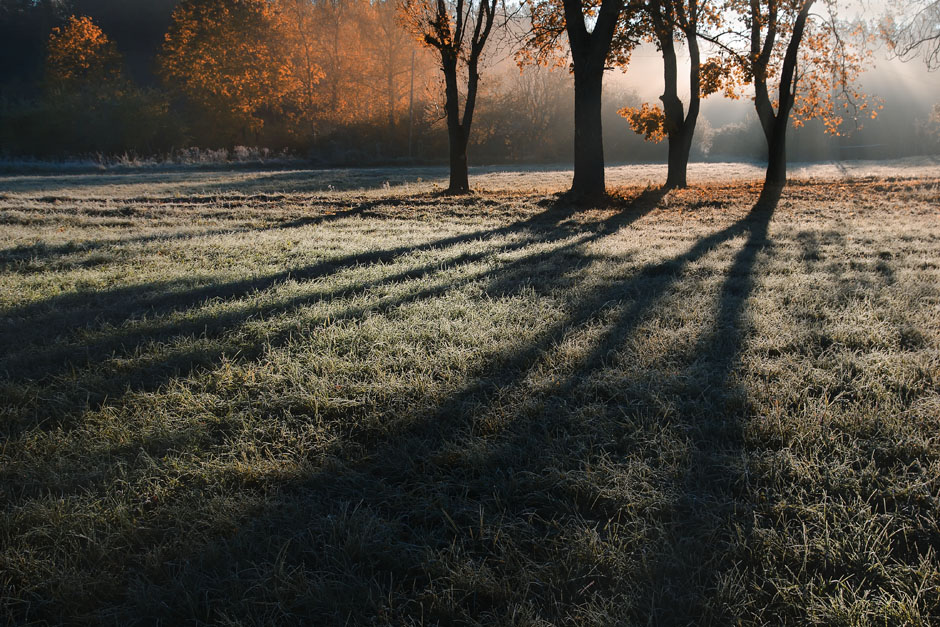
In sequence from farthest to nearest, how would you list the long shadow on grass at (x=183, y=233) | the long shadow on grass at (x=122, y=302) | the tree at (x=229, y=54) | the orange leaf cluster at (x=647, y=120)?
1. the tree at (x=229, y=54)
2. the orange leaf cluster at (x=647, y=120)
3. the long shadow on grass at (x=183, y=233)
4. the long shadow on grass at (x=122, y=302)

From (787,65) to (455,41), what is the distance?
8905 millimetres

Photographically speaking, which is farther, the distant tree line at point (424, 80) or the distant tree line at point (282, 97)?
the distant tree line at point (282, 97)

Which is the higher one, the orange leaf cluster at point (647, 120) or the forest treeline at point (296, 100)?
the forest treeline at point (296, 100)

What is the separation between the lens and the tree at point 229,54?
103ft

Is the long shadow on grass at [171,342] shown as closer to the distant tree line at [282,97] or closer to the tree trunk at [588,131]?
the tree trunk at [588,131]

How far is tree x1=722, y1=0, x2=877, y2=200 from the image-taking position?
13.1m

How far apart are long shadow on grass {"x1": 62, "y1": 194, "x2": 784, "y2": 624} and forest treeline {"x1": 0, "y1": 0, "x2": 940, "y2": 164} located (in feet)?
79.1

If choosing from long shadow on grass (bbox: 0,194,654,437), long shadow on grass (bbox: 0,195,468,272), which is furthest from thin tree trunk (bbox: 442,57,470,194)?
long shadow on grass (bbox: 0,194,654,437)

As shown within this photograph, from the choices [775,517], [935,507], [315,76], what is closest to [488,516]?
[775,517]

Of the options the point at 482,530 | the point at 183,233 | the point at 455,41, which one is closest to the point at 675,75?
the point at 455,41

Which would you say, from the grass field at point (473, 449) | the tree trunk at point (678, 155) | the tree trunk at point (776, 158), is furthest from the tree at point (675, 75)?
the grass field at point (473, 449)

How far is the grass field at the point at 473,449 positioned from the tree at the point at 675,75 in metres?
11.0

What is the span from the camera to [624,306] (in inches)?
161

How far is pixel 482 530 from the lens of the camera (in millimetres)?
1740
